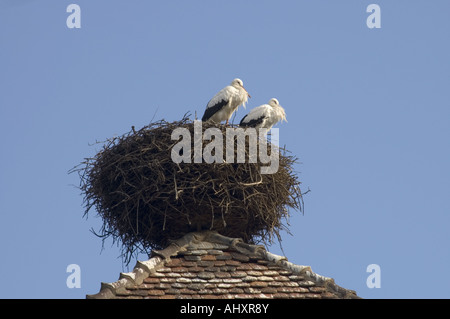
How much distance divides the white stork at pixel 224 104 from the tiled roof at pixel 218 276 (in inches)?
183

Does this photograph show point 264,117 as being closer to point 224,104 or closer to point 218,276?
point 224,104

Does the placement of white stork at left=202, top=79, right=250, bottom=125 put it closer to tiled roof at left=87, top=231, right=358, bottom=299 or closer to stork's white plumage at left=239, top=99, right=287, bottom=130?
stork's white plumage at left=239, top=99, right=287, bottom=130

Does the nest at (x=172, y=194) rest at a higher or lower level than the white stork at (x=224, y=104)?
lower

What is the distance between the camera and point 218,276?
14078 millimetres

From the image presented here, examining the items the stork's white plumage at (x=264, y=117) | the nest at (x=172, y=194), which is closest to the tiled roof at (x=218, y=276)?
the nest at (x=172, y=194)

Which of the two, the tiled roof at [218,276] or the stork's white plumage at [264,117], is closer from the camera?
the tiled roof at [218,276]

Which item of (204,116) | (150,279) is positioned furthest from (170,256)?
(204,116)

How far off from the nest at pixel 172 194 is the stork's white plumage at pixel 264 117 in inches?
114

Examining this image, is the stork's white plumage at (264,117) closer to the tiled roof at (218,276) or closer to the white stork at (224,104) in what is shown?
the white stork at (224,104)

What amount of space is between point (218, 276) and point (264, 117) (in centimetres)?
597

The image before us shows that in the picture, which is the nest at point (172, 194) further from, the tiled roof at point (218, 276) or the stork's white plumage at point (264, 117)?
the stork's white plumage at point (264, 117)

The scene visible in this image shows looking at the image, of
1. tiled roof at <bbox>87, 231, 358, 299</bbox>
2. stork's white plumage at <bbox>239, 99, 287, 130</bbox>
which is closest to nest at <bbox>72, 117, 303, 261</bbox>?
tiled roof at <bbox>87, 231, 358, 299</bbox>

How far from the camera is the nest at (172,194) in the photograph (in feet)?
50.1

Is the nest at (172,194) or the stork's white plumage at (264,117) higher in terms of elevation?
the stork's white plumage at (264,117)
